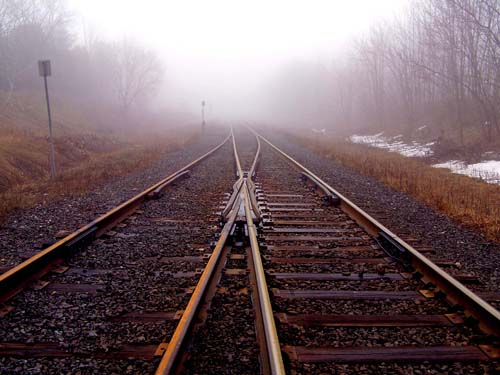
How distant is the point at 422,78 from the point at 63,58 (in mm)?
34036

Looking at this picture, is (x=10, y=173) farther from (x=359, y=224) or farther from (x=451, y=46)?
(x=451, y=46)

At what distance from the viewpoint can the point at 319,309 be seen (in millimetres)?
3578

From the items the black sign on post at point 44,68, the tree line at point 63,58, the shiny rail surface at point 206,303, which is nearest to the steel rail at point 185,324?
the shiny rail surface at point 206,303

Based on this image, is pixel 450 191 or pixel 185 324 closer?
pixel 185 324

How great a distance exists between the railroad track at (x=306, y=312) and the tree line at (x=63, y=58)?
28.0m

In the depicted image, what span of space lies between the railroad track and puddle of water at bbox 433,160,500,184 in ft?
25.3

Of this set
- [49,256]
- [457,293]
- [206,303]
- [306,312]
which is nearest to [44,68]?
[49,256]

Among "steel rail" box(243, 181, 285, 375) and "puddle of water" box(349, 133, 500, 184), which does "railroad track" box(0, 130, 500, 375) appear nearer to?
"steel rail" box(243, 181, 285, 375)

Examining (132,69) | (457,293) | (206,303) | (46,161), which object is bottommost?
(457,293)

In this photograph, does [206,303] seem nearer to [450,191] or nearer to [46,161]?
[450,191]

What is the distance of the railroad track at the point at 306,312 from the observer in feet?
9.20

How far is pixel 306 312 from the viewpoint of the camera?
3504 mm

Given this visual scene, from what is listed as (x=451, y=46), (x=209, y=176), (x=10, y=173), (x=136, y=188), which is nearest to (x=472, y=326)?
(x=136, y=188)

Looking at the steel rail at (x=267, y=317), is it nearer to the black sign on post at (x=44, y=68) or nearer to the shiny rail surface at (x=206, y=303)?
the shiny rail surface at (x=206, y=303)
